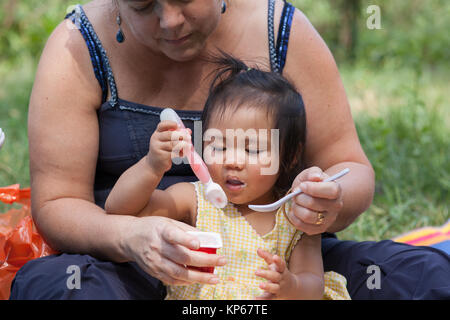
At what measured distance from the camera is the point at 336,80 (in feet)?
5.99

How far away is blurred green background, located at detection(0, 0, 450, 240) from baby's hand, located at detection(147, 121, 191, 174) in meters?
1.21

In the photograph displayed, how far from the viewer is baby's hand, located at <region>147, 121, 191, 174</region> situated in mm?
1425

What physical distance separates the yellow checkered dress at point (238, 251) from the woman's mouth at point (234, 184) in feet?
0.29

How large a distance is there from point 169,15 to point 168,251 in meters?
0.55

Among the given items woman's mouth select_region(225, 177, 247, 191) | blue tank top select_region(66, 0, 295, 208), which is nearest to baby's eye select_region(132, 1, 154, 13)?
blue tank top select_region(66, 0, 295, 208)

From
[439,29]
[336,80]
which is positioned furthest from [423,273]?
[439,29]

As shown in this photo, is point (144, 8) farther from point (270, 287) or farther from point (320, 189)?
point (270, 287)

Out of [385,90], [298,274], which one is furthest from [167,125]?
[385,90]

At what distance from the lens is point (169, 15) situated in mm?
1485

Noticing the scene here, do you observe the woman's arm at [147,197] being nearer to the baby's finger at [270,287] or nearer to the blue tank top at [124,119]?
the blue tank top at [124,119]

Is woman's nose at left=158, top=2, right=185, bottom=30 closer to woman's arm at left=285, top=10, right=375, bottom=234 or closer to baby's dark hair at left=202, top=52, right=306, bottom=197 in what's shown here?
baby's dark hair at left=202, top=52, right=306, bottom=197
